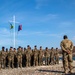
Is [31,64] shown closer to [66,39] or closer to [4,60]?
[4,60]

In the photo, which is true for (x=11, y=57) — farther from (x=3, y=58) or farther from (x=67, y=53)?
(x=67, y=53)

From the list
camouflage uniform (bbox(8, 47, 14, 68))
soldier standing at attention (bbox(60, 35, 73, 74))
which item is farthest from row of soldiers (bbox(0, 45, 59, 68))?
soldier standing at attention (bbox(60, 35, 73, 74))

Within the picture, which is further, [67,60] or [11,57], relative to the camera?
[11,57]

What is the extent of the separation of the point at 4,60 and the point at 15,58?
1121 mm

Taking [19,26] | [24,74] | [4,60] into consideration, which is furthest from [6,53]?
[19,26]

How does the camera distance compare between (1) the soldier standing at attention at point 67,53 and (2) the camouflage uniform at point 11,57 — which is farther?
(2) the camouflage uniform at point 11,57

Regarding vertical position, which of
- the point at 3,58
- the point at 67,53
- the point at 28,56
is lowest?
the point at 3,58

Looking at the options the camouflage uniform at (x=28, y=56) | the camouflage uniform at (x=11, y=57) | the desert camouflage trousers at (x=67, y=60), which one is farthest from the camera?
the camouflage uniform at (x=28, y=56)

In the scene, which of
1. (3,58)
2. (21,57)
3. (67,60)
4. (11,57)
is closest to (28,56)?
(21,57)

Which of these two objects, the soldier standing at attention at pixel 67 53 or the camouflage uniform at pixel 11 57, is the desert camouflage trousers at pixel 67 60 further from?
the camouflage uniform at pixel 11 57

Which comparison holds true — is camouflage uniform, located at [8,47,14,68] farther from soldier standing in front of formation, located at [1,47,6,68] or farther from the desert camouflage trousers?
the desert camouflage trousers

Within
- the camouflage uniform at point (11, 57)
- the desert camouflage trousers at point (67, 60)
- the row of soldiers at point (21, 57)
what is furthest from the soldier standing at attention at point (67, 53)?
the camouflage uniform at point (11, 57)

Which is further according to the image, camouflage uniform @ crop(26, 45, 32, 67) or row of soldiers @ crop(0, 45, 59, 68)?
camouflage uniform @ crop(26, 45, 32, 67)

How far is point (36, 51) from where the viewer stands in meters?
24.9
